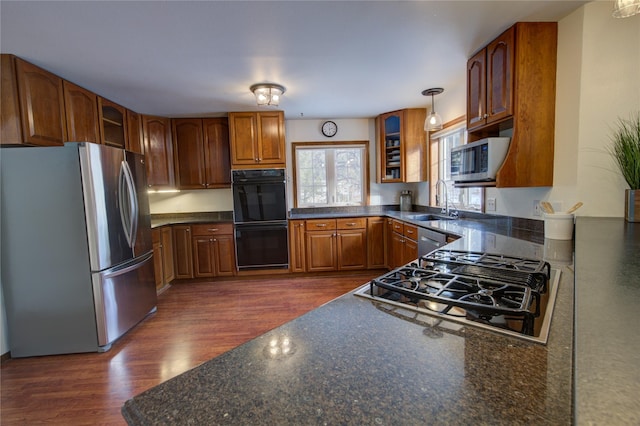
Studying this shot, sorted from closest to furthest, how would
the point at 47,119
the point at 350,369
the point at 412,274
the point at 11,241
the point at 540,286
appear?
the point at 350,369
the point at 540,286
the point at 412,274
the point at 11,241
the point at 47,119

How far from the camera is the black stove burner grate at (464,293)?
2.28ft

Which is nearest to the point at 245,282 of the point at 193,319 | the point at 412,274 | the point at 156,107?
the point at 193,319

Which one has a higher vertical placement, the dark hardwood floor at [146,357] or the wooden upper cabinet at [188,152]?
the wooden upper cabinet at [188,152]

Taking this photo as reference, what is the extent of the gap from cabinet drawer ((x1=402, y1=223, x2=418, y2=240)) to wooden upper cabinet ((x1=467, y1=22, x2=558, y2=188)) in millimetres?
1168

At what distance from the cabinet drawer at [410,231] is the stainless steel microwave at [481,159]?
78 centimetres

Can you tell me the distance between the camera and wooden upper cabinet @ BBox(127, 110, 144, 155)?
139 inches

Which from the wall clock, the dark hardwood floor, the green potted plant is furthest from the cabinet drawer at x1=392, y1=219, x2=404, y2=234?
the green potted plant

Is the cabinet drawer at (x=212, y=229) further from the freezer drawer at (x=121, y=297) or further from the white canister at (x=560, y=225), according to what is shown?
the white canister at (x=560, y=225)

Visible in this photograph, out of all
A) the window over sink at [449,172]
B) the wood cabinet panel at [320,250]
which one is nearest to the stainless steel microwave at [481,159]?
the window over sink at [449,172]

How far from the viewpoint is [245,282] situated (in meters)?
3.84

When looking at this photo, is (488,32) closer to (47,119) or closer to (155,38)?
(155,38)

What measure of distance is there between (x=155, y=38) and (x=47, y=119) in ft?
4.04

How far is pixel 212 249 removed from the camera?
387 cm

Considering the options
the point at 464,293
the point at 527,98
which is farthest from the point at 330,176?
the point at 464,293
